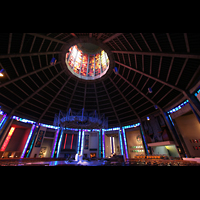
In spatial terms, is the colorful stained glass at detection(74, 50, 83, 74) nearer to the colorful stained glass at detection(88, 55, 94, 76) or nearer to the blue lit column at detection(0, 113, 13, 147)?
the colorful stained glass at detection(88, 55, 94, 76)

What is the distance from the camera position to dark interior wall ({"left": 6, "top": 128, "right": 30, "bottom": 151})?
20328 millimetres

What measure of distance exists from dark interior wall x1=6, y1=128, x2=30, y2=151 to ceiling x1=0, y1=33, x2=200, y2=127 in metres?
3.90

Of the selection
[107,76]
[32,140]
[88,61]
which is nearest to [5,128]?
[32,140]

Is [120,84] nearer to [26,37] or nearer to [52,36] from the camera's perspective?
[52,36]

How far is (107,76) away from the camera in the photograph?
850 inches

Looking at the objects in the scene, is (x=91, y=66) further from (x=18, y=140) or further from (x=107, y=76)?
(x=18, y=140)

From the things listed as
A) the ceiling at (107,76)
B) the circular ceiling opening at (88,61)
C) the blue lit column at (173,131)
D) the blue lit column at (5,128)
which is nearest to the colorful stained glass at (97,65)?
the circular ceiling opening at (88,61)

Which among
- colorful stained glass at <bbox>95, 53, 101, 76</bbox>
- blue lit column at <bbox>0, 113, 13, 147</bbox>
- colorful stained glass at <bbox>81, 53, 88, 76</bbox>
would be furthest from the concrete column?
blue lit column at <bbox>0, 113, 13, 147</bbox>

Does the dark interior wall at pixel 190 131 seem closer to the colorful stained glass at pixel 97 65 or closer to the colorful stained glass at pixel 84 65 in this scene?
the colorful stained glass at pixel 97 65

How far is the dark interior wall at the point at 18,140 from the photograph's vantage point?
66.7 feet

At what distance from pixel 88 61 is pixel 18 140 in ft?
81.4

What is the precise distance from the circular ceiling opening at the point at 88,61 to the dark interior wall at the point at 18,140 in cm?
1778

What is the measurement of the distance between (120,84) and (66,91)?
12694 mm
